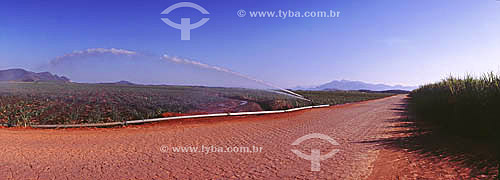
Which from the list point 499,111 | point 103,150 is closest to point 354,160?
point 499,111

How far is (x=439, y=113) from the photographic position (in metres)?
10.9

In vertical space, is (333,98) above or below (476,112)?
below

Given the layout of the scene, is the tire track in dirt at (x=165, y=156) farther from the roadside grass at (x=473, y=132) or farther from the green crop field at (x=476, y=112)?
the green crop field at (x=476, y=112)

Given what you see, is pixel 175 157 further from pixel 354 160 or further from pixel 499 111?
pixel 499 111

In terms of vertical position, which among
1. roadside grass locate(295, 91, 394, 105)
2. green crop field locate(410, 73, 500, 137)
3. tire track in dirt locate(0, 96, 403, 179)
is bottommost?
roadside grass locate(295, 91, 394, 105)

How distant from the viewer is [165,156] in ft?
18.2

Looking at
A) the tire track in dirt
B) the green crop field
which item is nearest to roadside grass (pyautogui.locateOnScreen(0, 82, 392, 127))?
the tire track in dirt

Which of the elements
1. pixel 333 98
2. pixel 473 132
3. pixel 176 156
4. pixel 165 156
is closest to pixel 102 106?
pixel 165 156

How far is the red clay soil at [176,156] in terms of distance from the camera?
4426mm

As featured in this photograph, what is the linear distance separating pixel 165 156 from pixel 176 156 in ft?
0.84

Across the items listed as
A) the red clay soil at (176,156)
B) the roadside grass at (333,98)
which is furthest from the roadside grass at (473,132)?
the roadside grass at (333,98)

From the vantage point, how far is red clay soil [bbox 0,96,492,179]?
4.43 m

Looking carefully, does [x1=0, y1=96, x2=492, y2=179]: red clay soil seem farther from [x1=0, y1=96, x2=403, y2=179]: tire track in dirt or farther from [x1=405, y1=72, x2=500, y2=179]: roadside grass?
[x1=405, y1=72, x2=500, y2=179]: roadside grass

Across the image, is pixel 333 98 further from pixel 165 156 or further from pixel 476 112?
pixel 165 156
